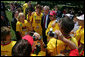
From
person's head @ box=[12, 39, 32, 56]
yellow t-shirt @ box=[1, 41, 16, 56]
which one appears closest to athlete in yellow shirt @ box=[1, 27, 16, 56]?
yellow t-shirt @ box=[1, 41, 16, 56]

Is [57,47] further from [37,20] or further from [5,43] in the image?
[37,20]

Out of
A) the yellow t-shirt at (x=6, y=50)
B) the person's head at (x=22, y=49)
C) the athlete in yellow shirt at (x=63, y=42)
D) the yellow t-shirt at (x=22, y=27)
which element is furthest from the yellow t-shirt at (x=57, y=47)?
the yellow t-shirt at (x=22, y=27)

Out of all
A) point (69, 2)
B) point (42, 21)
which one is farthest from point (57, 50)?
point (69, 2)

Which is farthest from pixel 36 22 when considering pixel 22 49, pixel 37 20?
pixel 22 49

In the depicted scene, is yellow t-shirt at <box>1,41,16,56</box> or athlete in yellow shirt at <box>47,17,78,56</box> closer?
athlete in yellow shirt at <box>47,17,78,56</box>

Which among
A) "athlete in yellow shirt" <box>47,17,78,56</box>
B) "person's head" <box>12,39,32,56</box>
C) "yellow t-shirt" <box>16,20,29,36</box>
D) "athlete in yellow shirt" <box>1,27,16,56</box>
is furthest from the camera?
"yellow t-shirt" <box>16,20,29,36</box>

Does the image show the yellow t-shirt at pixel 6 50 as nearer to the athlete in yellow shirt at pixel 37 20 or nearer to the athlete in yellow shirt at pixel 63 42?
the athlete in yellow shirt at pixel 63 42

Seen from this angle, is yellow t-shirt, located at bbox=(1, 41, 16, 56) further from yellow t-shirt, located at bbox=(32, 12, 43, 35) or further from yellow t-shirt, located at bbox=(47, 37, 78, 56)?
yellow t-shirt, located at bbox=(32, 12, 43, 35)

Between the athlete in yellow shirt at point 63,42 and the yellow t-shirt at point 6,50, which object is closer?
the athlete in yellow shirt at point 63,42

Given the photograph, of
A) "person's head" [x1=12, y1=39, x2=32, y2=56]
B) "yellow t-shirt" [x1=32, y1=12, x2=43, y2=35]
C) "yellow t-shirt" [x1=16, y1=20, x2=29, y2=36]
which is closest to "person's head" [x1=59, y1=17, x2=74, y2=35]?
"person's head" [x1=12, y1=39, x2=32, y2=56]

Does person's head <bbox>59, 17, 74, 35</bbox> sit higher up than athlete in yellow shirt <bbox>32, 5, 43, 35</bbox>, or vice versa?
person's head <bbox>59, 17, 74, 35</bbox>

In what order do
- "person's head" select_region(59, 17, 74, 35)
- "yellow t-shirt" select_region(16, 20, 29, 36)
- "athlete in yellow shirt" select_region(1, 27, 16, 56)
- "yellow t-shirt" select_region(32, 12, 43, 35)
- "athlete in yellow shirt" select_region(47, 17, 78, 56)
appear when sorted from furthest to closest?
"yellow t-shirt" select_region(32, 12, 43, 35) < "yellow t-shirt" select_region(16, 20, 29, 36) < "athlete in yellow shirt" select_region(1, 27, 16, 56) < "person's head" select_region(59, 17, 74, 35) < "athlete in yellow shirt" select_region(47, 17, 78, 56)

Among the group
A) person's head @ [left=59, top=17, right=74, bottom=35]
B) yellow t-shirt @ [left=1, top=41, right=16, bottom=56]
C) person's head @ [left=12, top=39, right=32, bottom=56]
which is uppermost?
Answer: person's head @ [left=59, top=17, right=74, bottom=35]

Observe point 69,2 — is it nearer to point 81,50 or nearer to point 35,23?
point 35,23
